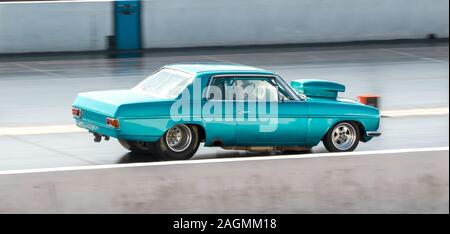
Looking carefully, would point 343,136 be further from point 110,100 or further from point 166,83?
point 110,100

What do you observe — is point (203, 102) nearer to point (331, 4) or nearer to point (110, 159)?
point (110, 159)

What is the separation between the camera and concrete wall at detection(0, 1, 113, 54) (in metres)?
23.3

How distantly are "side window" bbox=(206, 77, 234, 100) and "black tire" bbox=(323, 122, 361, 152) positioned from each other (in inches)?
57.3

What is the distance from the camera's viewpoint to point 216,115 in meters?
13.4

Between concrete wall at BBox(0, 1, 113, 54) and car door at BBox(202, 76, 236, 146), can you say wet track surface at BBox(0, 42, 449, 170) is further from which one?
car door at BBox(202, 76, 236, 146)

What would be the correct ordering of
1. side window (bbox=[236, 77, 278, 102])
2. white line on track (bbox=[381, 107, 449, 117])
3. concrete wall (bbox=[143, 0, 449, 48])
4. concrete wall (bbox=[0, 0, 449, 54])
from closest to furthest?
side window (bbox=[236, 77, 278, 102]) < white line on track (bbox=[381, 107, 449, 117]) < concrete wall (bbox=[0, 0, 449, 54]) < concrete wall (bbox=[143, 0, 449, 48])

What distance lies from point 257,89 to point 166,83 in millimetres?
1175

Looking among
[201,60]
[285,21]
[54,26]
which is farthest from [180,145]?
[285,21]

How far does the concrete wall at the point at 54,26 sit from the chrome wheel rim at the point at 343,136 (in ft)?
35.9

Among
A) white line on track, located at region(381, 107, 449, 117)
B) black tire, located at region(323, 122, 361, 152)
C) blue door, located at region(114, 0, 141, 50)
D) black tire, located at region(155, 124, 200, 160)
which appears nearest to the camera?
black tire, located at region(155, 124, 200, 160)

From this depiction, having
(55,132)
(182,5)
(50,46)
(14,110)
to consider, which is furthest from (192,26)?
(55,132)

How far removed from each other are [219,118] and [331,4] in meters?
13.4

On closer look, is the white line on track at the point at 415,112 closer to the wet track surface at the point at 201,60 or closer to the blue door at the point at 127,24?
the wet track surface at the point at 201,60

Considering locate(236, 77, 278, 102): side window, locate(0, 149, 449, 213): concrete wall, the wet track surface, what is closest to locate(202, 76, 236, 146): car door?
locate(236, 77, 278, 102): side window
